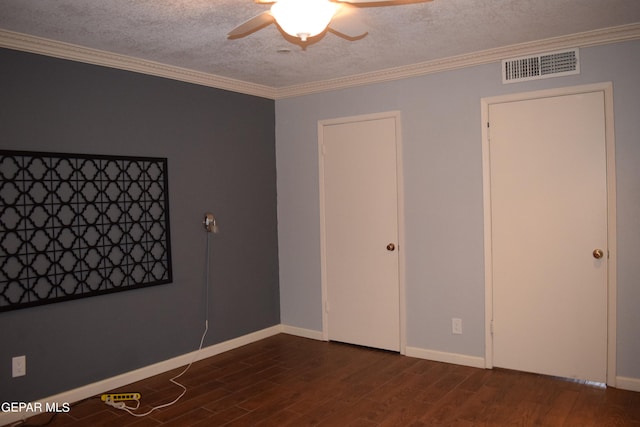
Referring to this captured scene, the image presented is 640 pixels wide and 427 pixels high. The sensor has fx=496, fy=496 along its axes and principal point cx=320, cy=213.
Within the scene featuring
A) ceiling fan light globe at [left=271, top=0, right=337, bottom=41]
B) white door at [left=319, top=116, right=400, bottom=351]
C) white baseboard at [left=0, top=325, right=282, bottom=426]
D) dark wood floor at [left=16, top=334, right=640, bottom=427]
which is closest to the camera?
ceiling fan light globe at [left=271, top=0, right=337, bottom=41]

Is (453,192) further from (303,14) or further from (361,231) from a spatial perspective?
(303,14)

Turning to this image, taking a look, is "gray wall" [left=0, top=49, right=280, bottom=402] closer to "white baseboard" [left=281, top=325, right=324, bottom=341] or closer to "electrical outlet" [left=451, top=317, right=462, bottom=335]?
"white baseboard" [left=281, top=325, right=324, bottom=341]

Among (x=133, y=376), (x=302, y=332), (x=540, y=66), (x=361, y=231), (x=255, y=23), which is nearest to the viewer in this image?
(x=255, y=23)

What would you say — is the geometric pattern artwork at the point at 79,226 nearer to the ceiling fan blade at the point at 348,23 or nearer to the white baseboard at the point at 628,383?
the ceiling fan blade at the point at 348,23

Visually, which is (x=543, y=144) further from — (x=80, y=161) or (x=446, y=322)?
(x=80, y=161)

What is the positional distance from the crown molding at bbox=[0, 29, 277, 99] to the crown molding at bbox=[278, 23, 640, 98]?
537mm

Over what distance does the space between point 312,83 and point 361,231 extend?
1.49m

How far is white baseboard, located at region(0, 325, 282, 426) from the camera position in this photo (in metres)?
3.24

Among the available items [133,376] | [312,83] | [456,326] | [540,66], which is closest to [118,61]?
[312,83]

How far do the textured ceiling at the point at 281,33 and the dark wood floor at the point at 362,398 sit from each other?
2368 mm

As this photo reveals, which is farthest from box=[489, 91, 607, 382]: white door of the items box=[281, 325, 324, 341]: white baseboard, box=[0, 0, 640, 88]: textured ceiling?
box=[281, 325, 324, 341]: white baseboard

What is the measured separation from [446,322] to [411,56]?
2190mm

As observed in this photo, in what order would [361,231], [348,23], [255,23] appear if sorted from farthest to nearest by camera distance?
[361,231] < [348,23] < [255,23]

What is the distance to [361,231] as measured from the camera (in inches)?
181
